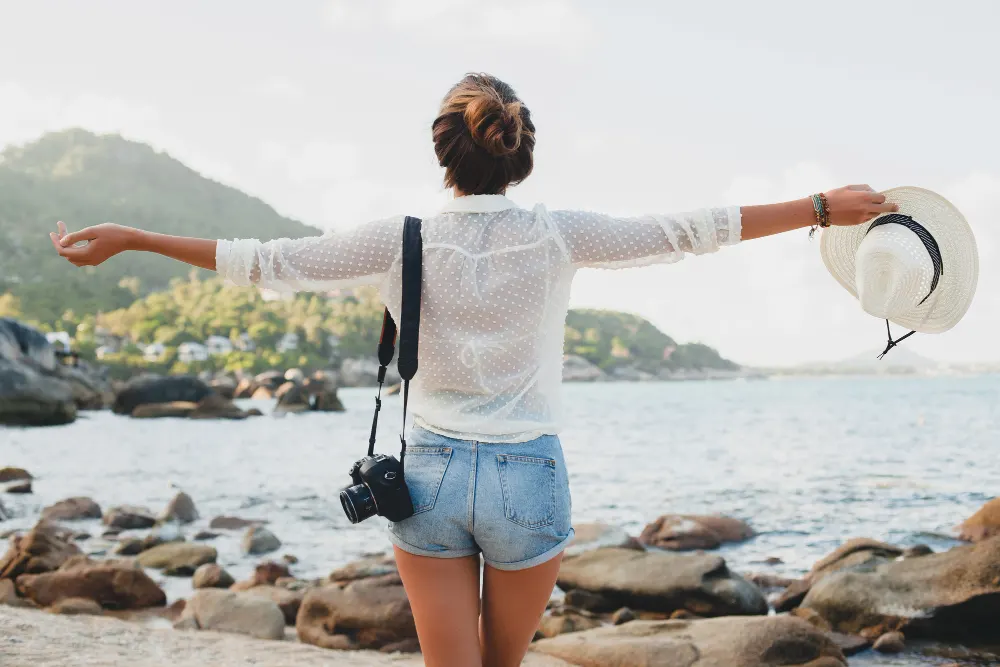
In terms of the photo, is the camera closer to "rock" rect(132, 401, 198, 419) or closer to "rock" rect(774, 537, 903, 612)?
"rock" rect(774, 537, 903, 612)

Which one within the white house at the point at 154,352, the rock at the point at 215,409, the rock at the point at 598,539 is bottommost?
the rock at the point at 215,409

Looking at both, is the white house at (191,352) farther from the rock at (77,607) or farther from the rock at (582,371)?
the rock at (77,607)

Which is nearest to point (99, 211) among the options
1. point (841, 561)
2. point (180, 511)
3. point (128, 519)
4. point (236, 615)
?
point (180, 511)

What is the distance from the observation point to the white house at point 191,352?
75.1m

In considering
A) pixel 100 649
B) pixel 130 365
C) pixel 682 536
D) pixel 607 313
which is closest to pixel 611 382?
pixel 607 313

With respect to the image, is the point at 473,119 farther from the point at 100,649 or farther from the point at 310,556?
the point at 310,556

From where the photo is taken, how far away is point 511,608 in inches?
85.4

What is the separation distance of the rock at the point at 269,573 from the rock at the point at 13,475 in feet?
32.7

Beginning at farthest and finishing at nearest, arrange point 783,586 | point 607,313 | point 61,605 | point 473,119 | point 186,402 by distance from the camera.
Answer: point 607,313
point 186,402
point 783,586
point 61,605
point 473,119

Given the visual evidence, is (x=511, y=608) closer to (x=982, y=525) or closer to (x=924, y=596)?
(x=924, y=596)

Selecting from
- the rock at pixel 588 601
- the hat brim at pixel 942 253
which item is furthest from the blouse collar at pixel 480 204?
the rock at pixel 588 601

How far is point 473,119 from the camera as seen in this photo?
204 cm

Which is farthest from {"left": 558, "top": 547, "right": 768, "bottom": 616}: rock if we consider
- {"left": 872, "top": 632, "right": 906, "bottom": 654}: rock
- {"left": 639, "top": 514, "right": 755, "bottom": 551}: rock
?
{"left": 639, "top": 514, "right": 755, "bottom": 551}: rock

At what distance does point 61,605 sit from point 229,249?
6.69 metres
